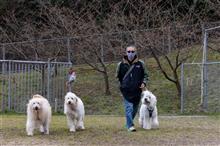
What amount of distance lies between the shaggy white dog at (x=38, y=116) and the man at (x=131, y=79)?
188cm

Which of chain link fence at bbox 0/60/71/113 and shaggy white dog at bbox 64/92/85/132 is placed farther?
chain link fence at bbox 0/60/71/113

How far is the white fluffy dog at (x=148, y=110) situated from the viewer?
12.6 meters

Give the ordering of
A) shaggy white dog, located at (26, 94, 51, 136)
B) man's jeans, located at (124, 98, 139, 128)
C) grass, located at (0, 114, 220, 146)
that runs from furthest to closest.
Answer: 1. man's jeans, located at (124, 98, 139, 128)
2. shaggy white dog, located at (26, 94, 51, 136)
3. grass, located at (0, 114, 220, 146)

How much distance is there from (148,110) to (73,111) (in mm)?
1843

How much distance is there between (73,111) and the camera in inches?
497

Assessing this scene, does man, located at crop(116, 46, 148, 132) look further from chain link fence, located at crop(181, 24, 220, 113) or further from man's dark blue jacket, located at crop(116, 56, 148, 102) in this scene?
chain link fence, located at crop(181, 24, 220, 113)

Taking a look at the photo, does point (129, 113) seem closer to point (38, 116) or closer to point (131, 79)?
point (131, 79)

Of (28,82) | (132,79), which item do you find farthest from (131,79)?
(28,82)

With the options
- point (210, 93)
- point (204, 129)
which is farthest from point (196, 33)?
point (204, 129)

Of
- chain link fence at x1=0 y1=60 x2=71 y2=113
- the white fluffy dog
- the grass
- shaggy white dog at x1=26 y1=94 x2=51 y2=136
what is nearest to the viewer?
the grass

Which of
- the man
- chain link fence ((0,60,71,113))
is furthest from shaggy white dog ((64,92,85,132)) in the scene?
chain link fence ((0,60,71,113))

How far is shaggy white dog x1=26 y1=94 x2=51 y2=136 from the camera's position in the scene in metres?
11.9

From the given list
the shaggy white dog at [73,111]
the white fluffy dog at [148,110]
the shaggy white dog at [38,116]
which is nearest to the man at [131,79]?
the white fluffy dog at [148,110]

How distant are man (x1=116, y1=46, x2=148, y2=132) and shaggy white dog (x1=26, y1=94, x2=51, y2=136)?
188 cm
